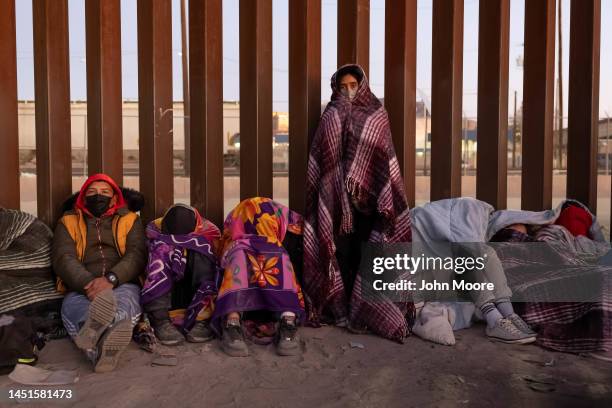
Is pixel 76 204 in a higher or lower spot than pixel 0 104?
lower

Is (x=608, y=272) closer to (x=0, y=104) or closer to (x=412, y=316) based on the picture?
(x=412, y=316)

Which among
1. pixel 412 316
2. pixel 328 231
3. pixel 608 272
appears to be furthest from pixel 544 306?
pixel 328 231

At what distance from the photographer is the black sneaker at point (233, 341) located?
113 inches

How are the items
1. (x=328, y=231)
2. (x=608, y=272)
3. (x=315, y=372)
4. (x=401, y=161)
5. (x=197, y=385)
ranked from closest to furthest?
(x=197, y=385), (x=315, y=372), (x=608, y=272), (x=328, y=231), (x=401, y=161)

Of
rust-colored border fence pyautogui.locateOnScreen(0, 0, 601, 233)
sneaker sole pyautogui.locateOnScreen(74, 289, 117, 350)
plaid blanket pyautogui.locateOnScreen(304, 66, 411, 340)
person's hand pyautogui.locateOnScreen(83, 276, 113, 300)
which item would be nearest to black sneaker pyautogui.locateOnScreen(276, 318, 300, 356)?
plaid blanket pyautogui.locateOnScreen(304, 66, 411, 340)

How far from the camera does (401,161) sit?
4.01 metres

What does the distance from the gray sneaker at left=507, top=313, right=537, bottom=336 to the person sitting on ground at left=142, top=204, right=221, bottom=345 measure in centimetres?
159

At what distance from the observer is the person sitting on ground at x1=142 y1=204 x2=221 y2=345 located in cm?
314

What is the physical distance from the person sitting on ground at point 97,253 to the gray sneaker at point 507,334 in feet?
6.07

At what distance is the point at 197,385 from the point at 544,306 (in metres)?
1.88

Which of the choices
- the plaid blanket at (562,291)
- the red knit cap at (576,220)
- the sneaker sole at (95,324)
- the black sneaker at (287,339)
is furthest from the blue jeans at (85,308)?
the red knit cap at (576,220)

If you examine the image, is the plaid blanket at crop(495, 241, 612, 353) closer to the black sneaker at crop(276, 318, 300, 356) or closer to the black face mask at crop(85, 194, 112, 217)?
the black sneaker at crop(276, 318, 300, 356)

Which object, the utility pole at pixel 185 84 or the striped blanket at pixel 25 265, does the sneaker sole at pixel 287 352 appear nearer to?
the striped blanket at pixel 25 265

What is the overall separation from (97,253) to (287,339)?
124cm
